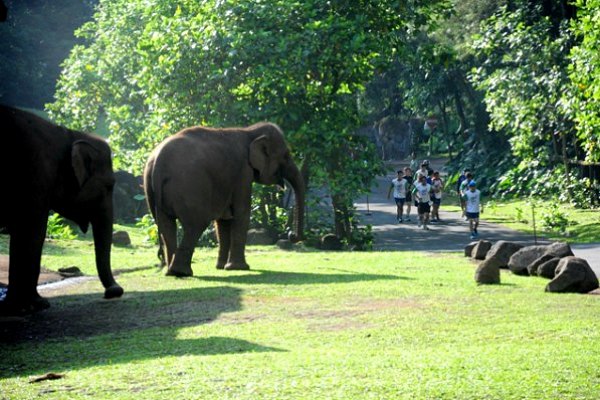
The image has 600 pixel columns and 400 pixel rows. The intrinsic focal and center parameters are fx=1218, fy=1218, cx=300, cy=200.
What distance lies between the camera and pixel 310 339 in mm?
10609

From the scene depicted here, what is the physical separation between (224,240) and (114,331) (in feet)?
23.5

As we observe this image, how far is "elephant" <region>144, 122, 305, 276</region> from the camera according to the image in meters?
17.0

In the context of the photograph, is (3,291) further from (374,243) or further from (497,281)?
(374,243)

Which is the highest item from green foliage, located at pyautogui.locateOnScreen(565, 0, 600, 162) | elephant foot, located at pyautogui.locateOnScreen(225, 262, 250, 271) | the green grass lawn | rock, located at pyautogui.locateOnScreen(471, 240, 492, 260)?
green foliage, located at pyautogui.locateOnScreen(565, 0, 600, 162)

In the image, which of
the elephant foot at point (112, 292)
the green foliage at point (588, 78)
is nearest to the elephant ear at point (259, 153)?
the elephant foot at point (112, 292)

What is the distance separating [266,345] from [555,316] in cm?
324

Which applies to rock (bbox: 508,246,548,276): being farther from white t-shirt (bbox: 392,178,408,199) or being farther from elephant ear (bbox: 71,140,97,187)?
white t-shirt (bbox: 392,178,408,199)

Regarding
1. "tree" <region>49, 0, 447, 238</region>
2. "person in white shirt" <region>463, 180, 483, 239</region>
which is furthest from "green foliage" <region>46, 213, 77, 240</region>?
"person in white shirt" <region>463, 180, 483, 239</region>

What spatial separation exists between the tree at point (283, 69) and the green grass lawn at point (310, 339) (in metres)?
7.42

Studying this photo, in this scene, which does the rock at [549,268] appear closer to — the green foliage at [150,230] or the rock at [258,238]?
the rock at [258,238]

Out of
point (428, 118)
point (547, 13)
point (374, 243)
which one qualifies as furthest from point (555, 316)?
point (428, 118)

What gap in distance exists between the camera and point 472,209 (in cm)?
2802

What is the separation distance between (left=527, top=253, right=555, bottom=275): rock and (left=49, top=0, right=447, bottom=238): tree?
8.44 metres

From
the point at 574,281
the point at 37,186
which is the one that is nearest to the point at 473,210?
the point at 574,281
